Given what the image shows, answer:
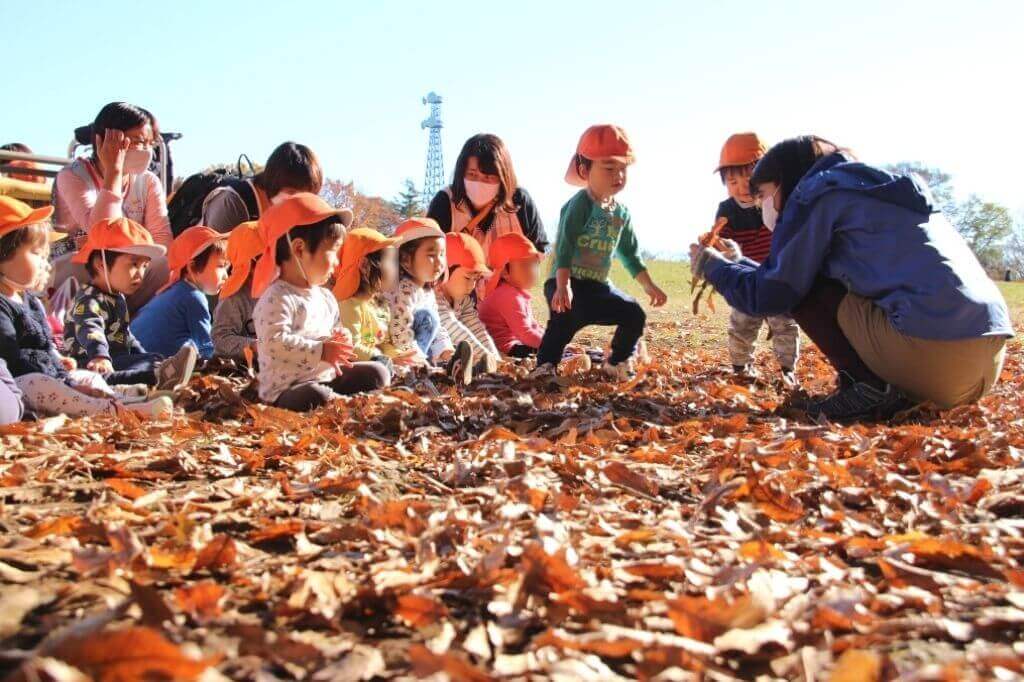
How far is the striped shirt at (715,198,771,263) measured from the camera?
6.43 metres

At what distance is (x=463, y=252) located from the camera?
657 centimetres

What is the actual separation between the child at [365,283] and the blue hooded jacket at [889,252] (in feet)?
7.94

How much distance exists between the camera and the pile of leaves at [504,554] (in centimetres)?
155

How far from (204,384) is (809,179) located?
338cm

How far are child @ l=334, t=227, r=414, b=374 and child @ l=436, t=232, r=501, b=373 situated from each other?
0.82 meters

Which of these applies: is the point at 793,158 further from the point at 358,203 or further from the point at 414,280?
the point at 358,203

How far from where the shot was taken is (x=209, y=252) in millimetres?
5672

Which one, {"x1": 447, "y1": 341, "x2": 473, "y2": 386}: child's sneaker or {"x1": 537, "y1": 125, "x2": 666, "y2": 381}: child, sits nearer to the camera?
{"x1": 447, "y1": 341, "x2": 473, "y2": 386}: child's sneaker

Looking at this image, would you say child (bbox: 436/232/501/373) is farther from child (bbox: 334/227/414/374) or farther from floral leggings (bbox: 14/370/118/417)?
floral leggings (bbox: 14/370/118/417)

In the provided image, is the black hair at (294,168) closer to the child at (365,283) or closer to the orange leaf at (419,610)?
the child at (365,283)

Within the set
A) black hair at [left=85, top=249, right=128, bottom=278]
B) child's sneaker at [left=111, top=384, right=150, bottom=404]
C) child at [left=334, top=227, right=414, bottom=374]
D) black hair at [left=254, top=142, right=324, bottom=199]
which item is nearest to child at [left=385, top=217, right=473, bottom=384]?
child at [left=334, top=227, right=414, bottom=374]

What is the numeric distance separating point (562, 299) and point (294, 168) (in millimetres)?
2046

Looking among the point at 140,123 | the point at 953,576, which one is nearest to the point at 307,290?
the point at 140,123

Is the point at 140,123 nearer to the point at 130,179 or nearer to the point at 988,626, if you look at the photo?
the point at 130,179
